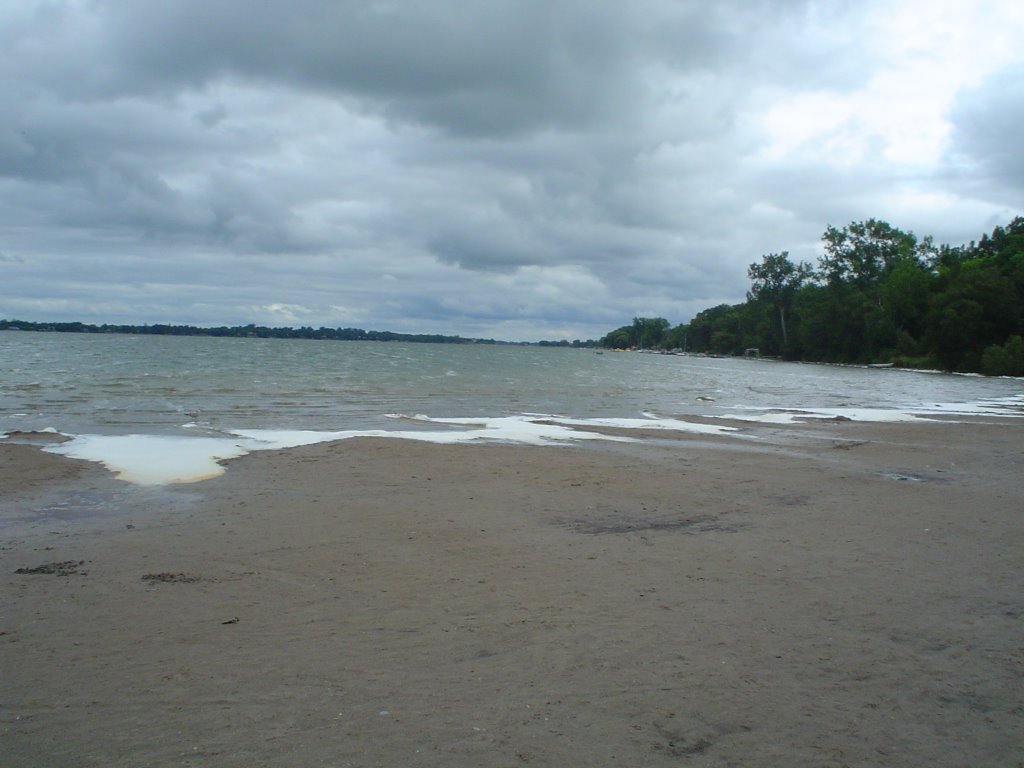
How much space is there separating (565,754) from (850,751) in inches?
59.4

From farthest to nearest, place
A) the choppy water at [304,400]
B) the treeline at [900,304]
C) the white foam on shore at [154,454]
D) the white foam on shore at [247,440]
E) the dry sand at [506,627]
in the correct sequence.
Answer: the treeline at [900,304], the choppy water at [304,400], the white foam on shore at [247,440], the white foam on shore at [154,454], the dry sand at [506,627]

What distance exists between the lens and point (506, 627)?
567cm

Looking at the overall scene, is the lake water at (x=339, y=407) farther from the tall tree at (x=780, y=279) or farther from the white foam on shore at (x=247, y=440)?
the tall tree at (x=780, y=279)

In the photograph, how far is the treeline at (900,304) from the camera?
262ft

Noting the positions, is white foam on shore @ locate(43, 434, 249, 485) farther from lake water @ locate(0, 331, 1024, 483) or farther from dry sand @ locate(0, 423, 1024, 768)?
dry sand @ locate(0, 423, 1024, 768)

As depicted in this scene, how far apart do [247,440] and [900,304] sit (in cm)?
10332

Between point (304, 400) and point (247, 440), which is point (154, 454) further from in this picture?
point (304, 400)

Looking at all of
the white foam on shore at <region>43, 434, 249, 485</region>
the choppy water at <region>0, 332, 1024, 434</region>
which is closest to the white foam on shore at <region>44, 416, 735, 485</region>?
the white foam on shore at <region>43, 434, 249, 485</region>

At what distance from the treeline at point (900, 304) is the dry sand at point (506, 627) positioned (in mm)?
75696

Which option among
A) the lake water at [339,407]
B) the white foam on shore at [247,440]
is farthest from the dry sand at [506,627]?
the lake water at [339,407]

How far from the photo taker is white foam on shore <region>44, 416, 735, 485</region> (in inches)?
506

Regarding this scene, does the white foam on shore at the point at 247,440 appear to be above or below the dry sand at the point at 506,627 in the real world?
below

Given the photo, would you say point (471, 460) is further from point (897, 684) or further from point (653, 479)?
point (897, 684)

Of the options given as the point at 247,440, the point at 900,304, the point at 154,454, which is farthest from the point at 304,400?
the point at 900,304
